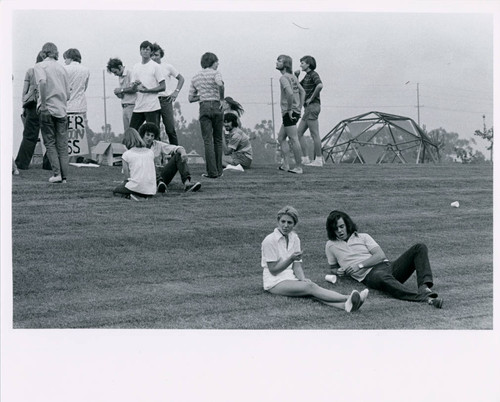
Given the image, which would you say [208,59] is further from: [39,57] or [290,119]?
[39,57]

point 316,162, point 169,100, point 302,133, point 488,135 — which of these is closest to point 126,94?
point 169,100

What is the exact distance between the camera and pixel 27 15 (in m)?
7.24

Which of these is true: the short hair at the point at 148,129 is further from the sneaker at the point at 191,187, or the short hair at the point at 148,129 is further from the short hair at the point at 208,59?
the short hair at the point at 208,59

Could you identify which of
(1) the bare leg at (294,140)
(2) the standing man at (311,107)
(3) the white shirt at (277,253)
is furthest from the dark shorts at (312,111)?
(3) the white shirt at (277,253)

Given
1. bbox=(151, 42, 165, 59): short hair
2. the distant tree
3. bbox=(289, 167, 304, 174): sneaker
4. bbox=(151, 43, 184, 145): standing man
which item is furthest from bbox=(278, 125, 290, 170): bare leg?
the distant tree

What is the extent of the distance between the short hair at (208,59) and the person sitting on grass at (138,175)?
42.7 inches

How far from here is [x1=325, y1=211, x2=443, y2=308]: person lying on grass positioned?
6.47m

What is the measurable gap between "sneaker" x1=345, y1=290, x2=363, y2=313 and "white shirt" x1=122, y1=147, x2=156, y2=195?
2.54 m

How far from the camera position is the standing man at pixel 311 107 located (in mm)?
8352

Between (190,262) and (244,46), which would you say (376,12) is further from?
(190,262)

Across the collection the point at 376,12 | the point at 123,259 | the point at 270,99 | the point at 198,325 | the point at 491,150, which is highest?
the point at 376,12

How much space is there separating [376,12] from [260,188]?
214 centimetres

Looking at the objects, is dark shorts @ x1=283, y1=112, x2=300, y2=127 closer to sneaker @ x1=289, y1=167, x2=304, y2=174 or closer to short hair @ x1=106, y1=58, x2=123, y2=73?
sneaker @ x1=289, y1=167, x2=304, y2=174

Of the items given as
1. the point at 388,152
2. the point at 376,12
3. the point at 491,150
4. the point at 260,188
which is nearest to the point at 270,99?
the point at 260,188
